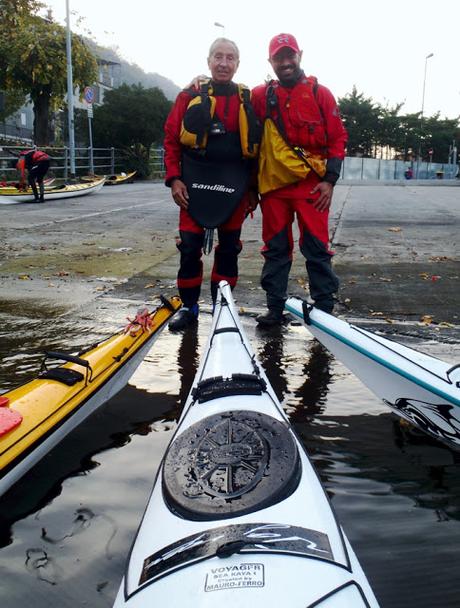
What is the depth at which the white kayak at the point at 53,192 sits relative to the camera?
15891 millimetres

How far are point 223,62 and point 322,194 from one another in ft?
3.93

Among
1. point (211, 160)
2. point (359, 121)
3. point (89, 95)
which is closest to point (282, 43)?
point (211, 160)

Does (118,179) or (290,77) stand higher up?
(290,77)

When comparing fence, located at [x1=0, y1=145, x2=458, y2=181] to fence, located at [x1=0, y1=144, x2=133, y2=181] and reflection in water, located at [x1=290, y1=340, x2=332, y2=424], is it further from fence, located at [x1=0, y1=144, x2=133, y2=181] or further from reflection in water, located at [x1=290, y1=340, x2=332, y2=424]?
reflection in water, located at [x1=290, y1=340, x2=332, y2=424]

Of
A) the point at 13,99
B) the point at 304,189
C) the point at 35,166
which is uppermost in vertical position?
the point at 13,99

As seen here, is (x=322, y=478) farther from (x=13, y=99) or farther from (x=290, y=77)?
(x=13, y=99)

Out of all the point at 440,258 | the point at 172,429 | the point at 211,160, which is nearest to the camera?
the point at 172,429

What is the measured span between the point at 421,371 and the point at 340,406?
2.21 ft

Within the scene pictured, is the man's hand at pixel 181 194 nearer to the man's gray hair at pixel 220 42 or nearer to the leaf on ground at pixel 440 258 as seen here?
the man's gray hair at pixel 220 42

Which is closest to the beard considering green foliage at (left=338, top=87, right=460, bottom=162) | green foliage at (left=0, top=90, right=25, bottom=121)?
green foliage at (left=0, top=90, right=25, bottom=121)

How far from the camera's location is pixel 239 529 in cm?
175

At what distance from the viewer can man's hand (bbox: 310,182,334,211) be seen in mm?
4613

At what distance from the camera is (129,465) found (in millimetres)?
2836

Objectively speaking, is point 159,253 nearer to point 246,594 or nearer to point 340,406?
point 340,406
